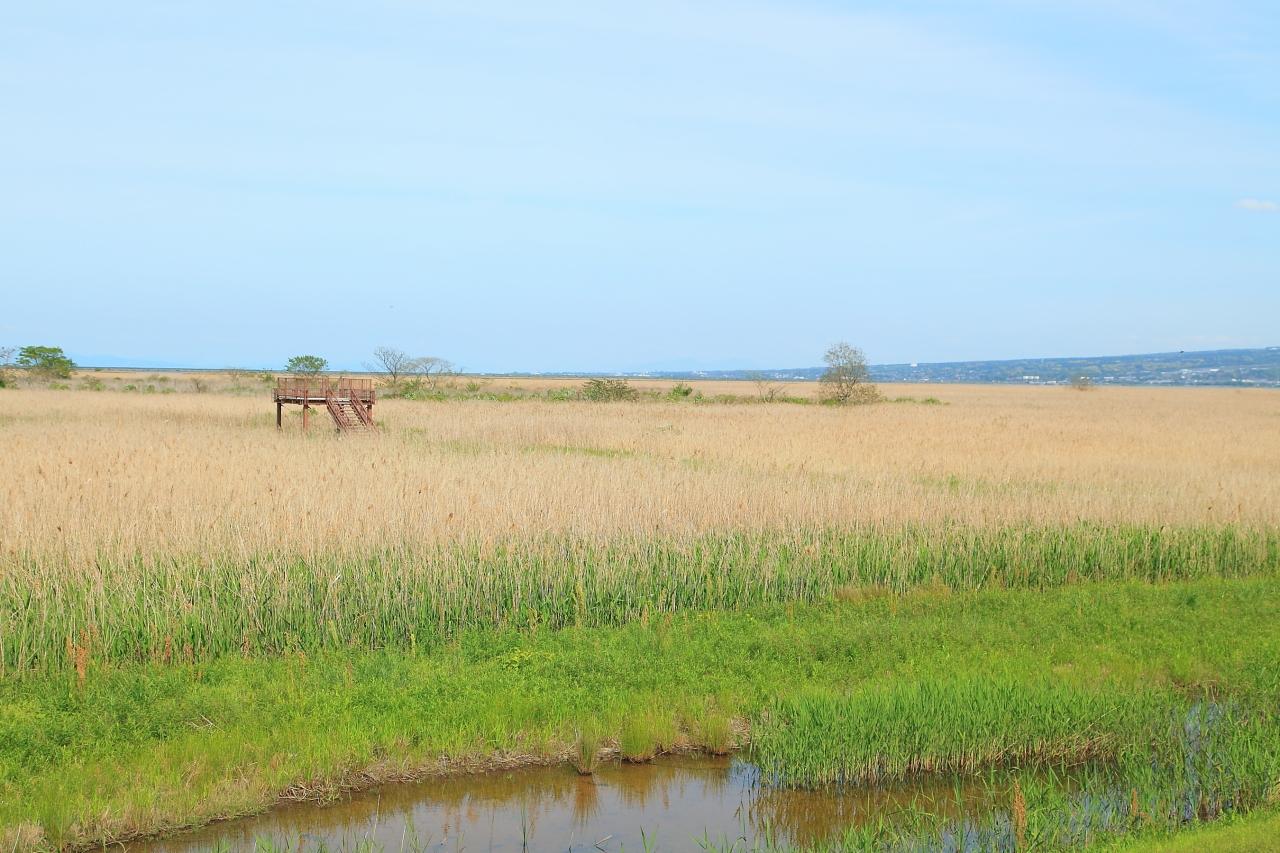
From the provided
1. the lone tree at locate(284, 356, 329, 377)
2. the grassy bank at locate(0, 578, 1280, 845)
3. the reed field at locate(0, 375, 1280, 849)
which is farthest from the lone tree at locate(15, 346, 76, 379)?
the grassy bank at locate(0, 578, 1280, 845)

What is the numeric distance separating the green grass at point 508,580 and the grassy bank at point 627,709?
49 centimetres

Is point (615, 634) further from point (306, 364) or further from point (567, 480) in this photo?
point (306, 364)

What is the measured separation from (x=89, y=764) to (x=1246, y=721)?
29.2 ft

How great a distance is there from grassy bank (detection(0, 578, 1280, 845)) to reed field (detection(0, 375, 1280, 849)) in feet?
0.10

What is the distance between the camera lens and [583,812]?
7.40 m

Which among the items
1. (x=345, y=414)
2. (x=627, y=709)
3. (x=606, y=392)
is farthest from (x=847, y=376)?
(x=627, y=709)

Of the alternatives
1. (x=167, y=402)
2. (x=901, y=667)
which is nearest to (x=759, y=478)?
(x=901, y=667)

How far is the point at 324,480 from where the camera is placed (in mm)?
17562

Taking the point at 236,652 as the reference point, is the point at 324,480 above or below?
above

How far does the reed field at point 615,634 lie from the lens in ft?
25.1

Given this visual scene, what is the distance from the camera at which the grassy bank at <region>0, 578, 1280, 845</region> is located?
7.26 m

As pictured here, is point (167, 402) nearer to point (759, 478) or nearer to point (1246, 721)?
point (759, 478)

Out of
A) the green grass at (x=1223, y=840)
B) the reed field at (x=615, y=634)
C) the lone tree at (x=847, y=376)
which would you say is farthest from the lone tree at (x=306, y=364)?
the green grass at (x=1223, y=840)

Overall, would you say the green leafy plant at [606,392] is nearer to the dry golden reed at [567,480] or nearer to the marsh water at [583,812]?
the dry golden reed at [567,480]
